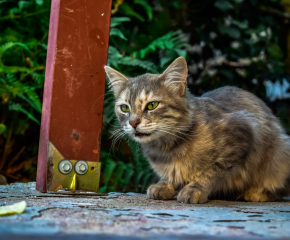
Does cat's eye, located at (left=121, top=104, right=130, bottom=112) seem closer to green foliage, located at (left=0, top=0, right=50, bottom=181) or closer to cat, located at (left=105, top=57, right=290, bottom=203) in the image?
cat, located at (left=105, top=57, right=290, bottom=203)

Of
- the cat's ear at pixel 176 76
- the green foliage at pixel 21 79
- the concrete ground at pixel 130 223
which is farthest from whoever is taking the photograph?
the green foliage at pixel 21 79

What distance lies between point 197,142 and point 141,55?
1331 mm

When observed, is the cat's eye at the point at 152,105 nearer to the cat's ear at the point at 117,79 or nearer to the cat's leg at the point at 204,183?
the cat's ear at the point at 117,79

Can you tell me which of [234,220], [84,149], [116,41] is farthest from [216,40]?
[234,220]

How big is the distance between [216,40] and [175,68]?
2129 millimetres

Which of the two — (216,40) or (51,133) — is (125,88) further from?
(216,40)

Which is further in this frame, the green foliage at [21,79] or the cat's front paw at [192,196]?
the green foliage at [21,79]

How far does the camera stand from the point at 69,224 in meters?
1.27

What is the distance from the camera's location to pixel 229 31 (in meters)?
4.06

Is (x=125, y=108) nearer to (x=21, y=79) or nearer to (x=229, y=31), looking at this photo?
(x=21, y=79)

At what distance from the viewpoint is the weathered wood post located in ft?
7.18

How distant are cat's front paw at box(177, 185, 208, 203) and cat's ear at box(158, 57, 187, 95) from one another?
59 centimetres

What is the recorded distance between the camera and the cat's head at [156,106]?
2268mm

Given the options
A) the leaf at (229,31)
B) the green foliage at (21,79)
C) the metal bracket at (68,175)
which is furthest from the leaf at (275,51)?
the metal bracket at (68,175)
